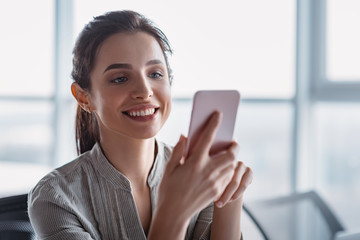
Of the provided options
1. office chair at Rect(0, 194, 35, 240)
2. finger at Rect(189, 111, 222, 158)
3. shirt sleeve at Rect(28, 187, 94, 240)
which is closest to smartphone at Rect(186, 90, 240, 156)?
finger at Rect(189, 111, 222, 158)

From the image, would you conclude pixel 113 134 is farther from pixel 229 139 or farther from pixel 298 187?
pixel 298 187

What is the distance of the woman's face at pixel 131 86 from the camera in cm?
113

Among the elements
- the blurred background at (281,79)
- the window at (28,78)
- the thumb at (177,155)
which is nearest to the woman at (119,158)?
the thumb at (177,155)

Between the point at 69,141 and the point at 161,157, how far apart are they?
3.14 metres

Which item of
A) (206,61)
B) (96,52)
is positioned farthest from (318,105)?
(96,52)

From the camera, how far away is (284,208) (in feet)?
5.42

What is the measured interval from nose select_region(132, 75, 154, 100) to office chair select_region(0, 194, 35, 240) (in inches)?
15.1

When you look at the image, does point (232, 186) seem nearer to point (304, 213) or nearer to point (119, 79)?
point (119, 79)

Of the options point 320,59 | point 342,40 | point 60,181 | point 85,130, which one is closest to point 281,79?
point 320,59

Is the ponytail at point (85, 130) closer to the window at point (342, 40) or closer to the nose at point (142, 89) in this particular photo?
the nose at point (142, 89)

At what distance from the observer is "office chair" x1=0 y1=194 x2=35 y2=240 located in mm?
1064

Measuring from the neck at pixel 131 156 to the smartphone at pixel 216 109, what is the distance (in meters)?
0.32

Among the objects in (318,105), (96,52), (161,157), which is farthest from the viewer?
(318,105)

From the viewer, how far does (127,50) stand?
1.16m
